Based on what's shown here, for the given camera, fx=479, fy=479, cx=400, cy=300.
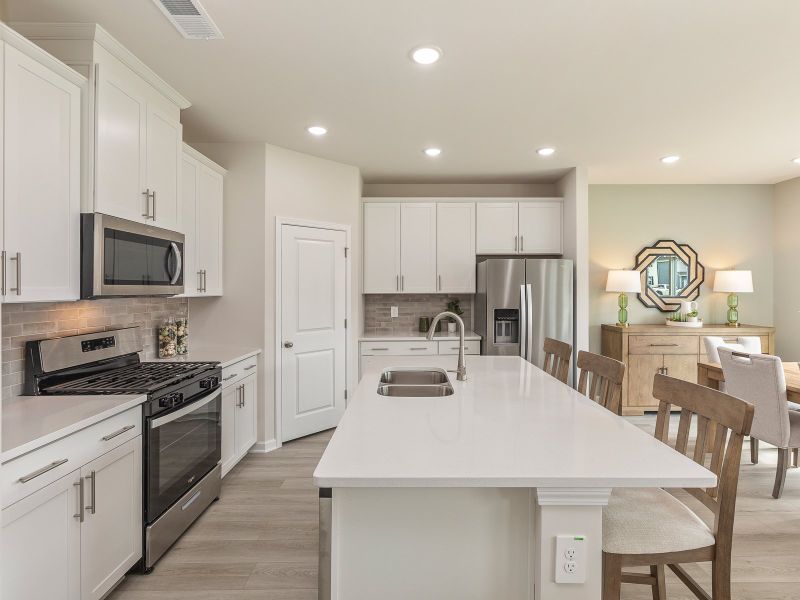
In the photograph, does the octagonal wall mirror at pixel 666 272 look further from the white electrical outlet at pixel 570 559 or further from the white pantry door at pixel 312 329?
the white electrical outlet at pixel 570 559

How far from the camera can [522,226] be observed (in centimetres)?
505

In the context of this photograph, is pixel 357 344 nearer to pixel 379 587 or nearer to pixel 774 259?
pixel 379 587

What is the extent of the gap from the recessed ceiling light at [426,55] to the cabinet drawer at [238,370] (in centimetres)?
222

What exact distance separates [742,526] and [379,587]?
2.46m

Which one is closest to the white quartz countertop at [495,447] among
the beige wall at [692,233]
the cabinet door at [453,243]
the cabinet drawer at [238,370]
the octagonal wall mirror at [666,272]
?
the cabinet drawer at [238,370]

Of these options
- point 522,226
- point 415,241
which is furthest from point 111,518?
point 522,226

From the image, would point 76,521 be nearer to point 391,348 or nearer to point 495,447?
point 495,447

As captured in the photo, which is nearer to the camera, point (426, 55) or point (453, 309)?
point (426, 55)

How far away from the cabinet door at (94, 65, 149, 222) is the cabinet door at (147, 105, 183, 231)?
7 cm

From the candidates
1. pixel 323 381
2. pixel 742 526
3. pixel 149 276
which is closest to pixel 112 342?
pixel 149 276

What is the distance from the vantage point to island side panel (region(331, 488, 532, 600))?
136 cm

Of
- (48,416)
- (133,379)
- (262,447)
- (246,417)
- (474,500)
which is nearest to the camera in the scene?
(474,500)

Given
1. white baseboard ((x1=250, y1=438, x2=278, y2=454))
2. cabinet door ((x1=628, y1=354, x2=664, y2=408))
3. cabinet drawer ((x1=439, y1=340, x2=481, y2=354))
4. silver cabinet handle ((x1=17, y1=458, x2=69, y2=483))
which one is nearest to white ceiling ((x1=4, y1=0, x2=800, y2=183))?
cabinet drawer ((x1=439, y1=340, x2=481, y2=354))

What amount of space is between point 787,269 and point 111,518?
6486 mm
